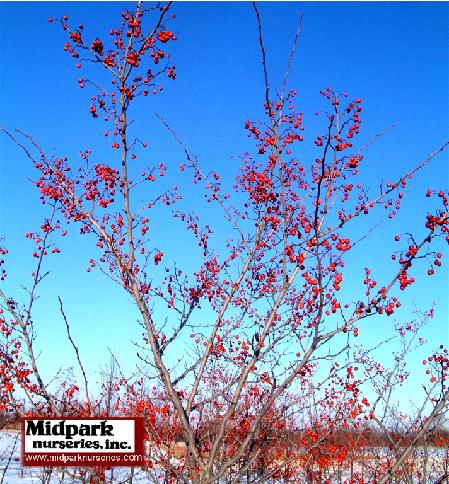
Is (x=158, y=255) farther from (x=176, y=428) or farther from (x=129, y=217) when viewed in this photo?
(x=176, y=428)

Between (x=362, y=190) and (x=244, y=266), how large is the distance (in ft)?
5.57

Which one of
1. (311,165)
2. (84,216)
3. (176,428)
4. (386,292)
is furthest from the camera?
(176,428)

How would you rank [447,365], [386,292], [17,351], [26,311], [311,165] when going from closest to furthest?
[386,292]
[447,365]
[311,165]
[26,311]
[17,351]

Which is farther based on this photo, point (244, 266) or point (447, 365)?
point (244, 266)

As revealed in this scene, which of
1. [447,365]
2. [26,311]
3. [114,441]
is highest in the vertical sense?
[26,311]

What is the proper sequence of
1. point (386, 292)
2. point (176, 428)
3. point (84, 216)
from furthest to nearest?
point (176, 428) → point (84, 216) → point (386, 292)

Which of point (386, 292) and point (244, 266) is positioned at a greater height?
point (244, 266)

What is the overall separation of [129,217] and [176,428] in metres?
3.92

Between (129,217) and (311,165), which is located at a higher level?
(311,165)

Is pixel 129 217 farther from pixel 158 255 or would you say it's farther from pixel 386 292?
pixel 386 292

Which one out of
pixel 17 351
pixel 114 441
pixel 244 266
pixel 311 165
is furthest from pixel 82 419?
pixel 311 165

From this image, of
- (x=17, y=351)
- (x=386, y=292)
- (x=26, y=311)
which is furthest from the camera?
(x=17, y=351)

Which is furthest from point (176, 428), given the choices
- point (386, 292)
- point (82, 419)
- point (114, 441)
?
point (386, 292)

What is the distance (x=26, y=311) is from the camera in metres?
5.91
